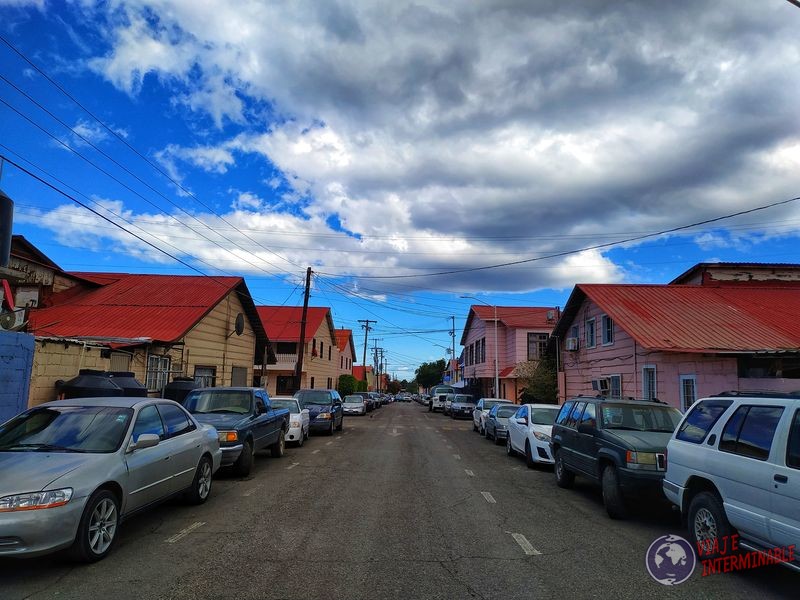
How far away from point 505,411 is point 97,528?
15616mm

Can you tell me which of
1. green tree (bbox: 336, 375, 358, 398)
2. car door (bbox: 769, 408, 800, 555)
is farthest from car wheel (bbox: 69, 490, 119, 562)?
green tree (bbox: 336, 375, 358, 398)

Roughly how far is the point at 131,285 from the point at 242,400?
15397 mm

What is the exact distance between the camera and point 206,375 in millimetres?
23312

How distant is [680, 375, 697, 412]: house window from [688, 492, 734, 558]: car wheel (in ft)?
38.3

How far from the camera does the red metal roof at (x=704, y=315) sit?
1670cm

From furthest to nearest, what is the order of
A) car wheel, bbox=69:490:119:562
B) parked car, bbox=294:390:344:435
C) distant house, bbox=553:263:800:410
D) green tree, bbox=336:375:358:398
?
green tree, bbox=336:375:358:398 < parked car, bbox=294:390:344:435 < distant house, bbox=553:263:800:410 < car wheel, bbox=69:490:119:562

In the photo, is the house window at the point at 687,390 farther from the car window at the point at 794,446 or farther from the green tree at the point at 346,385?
the green tree at the point at 346,385

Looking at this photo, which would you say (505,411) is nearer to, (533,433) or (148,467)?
(533,433)

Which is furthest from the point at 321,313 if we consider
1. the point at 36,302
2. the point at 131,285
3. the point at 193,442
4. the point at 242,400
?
the point at 193,442

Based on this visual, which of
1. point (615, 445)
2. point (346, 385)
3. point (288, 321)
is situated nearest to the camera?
point (615, 445)

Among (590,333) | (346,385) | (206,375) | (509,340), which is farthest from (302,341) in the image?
(346,385)

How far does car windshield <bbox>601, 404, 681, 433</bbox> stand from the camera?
29.6 feet

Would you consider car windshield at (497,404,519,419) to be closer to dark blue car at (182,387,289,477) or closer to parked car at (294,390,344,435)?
parked car at (294,390,344,435)

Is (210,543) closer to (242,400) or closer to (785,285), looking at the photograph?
(242,400)
